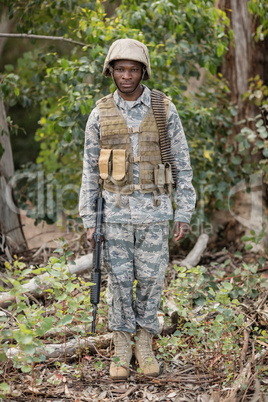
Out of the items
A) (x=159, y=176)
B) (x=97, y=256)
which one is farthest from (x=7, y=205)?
(x=159, y=176)

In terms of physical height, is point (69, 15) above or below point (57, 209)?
above

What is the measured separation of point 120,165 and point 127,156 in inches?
3.1

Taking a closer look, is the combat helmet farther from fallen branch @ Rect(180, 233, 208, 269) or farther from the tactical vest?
fallen branch @ Rect(180, 233, 208, 269)

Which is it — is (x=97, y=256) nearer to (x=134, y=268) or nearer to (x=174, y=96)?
(x=134, y=268)

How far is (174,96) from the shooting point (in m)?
4.69

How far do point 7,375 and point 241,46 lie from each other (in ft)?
15.0

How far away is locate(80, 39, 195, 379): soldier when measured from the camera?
9.91ft

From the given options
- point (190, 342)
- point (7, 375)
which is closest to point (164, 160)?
point (190, 342)

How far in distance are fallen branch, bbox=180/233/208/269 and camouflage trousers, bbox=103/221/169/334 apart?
73.1 inches

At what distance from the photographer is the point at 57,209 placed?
539 cm

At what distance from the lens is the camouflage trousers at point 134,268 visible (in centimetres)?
309

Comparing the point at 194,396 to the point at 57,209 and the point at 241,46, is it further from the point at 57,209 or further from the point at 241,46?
the point at 241,46

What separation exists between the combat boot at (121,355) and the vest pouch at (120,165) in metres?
1.04

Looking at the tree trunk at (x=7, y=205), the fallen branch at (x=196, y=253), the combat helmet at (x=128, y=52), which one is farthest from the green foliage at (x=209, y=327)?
the tree trunk at (x=7, y=205)
